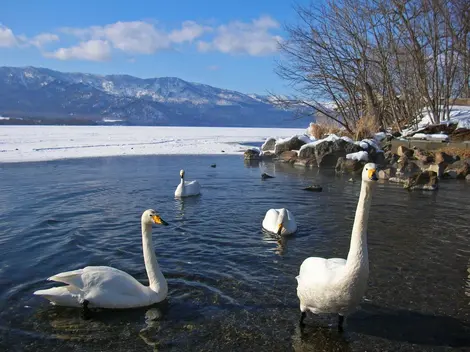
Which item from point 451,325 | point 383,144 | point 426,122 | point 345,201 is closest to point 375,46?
point 426,122

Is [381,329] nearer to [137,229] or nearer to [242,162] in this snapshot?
[137,229]

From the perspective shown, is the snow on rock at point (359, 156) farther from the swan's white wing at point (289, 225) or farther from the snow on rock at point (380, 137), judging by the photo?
the swan's white wing at point (289, 225)

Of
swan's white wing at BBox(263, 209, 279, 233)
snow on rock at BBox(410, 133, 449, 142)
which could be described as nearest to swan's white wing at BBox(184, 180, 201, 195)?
swan's white wing at BBox(263, 209, 279, 233)

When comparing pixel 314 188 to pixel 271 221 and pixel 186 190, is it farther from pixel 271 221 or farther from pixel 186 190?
pixel 271 221

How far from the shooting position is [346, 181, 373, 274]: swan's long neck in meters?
4.40

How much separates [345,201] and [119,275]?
26.8ft

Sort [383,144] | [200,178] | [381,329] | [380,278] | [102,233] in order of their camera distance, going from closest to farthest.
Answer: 1. [381,329]
2. [380,278]
3. [102,233]
4. [200,178]
5. [383,144]

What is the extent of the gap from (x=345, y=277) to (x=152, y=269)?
2399mm

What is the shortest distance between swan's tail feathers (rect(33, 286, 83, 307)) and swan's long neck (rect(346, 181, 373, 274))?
3.01m

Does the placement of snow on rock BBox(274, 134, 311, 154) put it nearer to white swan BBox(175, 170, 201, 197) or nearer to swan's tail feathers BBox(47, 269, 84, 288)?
white swan BBox(175, 170, 201, 197)

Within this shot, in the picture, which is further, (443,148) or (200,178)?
(443,148)

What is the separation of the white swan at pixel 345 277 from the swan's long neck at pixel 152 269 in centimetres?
172

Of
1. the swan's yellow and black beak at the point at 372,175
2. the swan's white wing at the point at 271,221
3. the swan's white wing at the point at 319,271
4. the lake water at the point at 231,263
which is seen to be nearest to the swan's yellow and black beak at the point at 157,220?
the lake water at the point at 231,263

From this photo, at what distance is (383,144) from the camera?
890 inches
